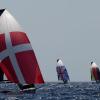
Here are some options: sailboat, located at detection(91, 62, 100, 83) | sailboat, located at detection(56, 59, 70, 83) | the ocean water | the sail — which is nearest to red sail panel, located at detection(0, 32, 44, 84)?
the sail

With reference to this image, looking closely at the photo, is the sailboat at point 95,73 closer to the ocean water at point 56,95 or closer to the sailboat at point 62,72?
the sailboat at point 62,72

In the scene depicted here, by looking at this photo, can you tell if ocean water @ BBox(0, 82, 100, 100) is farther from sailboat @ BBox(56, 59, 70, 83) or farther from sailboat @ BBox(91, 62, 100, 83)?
sailboat @ BBox(91, 62, 100, 83)

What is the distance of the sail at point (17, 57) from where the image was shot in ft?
137

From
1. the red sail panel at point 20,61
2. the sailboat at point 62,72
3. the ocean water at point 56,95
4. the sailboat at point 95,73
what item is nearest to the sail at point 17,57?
the red sail panel at point 20,61

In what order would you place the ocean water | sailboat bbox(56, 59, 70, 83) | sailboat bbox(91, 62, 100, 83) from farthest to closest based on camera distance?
sailboat bbox(91, 62, 100, 83) → sailboat bbox(56, 59, 70, 83) → the ocean water

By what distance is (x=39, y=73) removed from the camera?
41469 millimetres

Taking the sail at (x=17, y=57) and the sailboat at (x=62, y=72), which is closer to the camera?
the sail at (x=17, y=57)

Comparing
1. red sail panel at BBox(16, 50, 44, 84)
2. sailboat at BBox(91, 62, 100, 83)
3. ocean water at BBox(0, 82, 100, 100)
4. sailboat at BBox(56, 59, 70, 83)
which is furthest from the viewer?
sailboat at BBox(91, 62, 100, 83)

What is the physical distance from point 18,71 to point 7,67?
34.8 inches

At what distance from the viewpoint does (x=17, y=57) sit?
42.1 m

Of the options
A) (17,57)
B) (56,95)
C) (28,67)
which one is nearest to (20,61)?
(17,57)

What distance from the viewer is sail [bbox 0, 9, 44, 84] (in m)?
41.7

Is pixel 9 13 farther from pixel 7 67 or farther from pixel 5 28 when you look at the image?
pixel 7 67

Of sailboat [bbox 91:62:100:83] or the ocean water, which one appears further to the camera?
sailboat [bbox 91:62:100:83]
